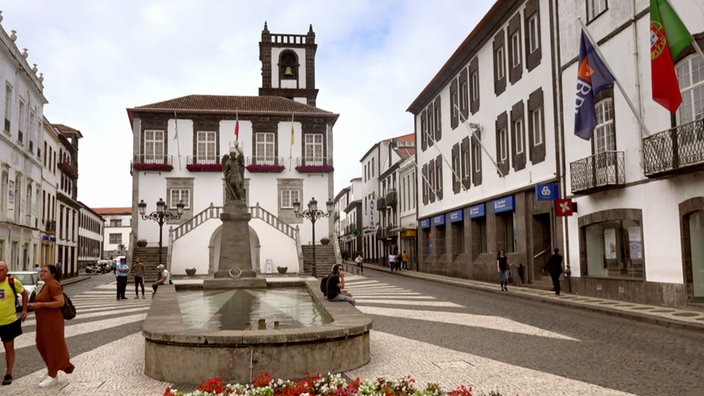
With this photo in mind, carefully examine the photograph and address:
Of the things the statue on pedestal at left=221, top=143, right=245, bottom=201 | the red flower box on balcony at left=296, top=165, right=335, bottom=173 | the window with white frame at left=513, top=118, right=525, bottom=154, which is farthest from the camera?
the red flower box on balcony at left=296, top=165, right=335, bottom=173

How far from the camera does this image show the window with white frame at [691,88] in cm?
1490

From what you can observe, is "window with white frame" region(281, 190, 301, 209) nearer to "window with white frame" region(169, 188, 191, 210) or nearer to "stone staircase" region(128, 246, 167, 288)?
"window with white frame" region(169, 188, 191, 210)

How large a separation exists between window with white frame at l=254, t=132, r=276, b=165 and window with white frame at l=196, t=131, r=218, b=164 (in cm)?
303

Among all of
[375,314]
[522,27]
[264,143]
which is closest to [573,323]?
[375,314]

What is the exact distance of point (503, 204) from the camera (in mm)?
26547

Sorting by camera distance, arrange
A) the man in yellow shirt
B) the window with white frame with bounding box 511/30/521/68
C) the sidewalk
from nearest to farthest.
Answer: the man in yellow shirt < the sidewalk < the window with white frame with bounding box 511/30/521/68

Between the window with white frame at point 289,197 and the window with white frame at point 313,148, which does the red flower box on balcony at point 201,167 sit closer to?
the window with white frame at point 289,197

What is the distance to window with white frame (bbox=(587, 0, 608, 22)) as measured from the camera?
1908cm

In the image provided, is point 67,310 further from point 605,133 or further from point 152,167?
point 152,167

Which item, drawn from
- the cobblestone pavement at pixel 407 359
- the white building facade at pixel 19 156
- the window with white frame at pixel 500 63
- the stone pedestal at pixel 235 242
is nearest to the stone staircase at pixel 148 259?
A: the white building facade at pixel 19 156

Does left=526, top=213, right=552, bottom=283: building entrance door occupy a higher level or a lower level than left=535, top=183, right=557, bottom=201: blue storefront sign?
lower

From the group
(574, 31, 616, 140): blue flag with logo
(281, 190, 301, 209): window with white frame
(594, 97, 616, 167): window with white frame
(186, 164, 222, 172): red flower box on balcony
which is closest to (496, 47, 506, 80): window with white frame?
(594, 97, 616, 167): window with white frame

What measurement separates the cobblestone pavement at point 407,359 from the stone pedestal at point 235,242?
208 inches

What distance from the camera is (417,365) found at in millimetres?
8492
